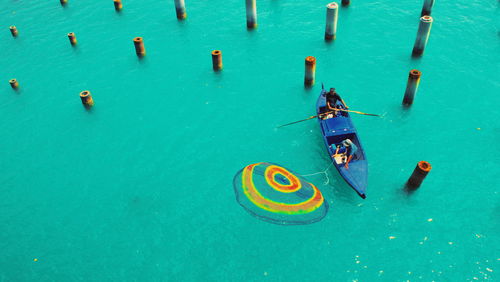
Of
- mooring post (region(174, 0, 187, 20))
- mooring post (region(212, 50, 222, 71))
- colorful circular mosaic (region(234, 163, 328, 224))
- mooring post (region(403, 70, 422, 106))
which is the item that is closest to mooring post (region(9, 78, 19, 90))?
mooring post (region(174, 0, 187, 20))

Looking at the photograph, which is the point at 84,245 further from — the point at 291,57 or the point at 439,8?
the point at 439,8

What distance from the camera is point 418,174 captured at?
17.8 meters

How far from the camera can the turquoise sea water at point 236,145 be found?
17.2 m

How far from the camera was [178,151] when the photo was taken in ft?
73.6

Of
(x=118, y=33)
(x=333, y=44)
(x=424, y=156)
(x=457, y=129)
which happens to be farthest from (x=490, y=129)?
(x=118, y=33)

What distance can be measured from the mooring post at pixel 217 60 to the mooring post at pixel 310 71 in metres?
6.79

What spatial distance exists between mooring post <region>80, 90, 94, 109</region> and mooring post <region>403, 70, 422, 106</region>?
2151 centimetres

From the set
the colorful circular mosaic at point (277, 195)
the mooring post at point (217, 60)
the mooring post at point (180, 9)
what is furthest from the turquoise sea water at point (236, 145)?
the mooring post at point (180, 9)

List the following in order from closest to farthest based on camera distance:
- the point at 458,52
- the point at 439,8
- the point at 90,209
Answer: the point at 90,209, the point at 458,52, the point at 439,8

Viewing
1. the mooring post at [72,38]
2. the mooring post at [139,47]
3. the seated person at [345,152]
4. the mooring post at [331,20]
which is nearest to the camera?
the seated person at [345,152]

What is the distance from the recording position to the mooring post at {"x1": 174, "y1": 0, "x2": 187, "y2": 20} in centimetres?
3385

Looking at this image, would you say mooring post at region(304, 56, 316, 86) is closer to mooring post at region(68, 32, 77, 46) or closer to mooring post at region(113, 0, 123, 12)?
mooring post at region(68, 32, 77, 46)

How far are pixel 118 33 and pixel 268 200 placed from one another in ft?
78.5

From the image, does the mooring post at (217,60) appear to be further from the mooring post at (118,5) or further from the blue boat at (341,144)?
the mooring post at (118,5)
